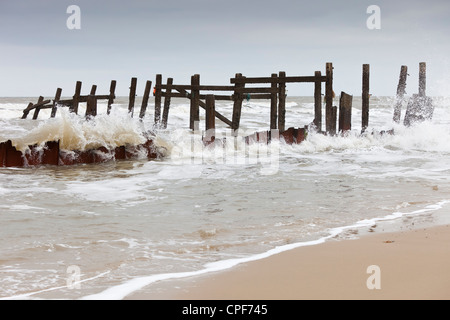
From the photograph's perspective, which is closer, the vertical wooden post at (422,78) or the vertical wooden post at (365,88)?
the vertical wooden post at (365,88)

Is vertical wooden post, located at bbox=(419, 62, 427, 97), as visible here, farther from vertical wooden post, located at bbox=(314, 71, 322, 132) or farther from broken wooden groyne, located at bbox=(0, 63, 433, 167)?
vertical wooden post, located at bbox=(314, 71, 322, 132)

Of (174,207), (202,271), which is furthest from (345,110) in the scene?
(202,271)

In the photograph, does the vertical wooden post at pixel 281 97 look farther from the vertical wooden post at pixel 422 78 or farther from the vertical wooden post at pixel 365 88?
the vertical wooden post at pixel 422 78

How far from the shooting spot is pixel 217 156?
491 inches

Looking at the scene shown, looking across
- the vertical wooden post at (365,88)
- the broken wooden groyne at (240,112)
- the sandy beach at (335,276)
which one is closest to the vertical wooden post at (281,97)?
the broken wooden groyne at (240,112)

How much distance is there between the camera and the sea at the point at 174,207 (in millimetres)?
4140

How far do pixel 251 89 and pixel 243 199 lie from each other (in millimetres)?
9112

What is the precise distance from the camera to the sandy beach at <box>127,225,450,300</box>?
329 centimetres

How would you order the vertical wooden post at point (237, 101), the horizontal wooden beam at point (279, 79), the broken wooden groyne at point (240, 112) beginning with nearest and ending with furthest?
the broken wooden groyne at point (240, 112)
the horizontal wooden beam at point (279, 79)
the vertical wooden post at point (237, 101)

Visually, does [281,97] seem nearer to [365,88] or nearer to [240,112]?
[240,112]

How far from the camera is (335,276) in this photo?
3.64m

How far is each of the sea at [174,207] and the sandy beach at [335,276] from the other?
A: 229 millimetres

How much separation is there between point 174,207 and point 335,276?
3279 mm

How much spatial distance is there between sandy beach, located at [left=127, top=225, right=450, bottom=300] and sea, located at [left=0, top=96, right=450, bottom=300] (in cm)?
23
